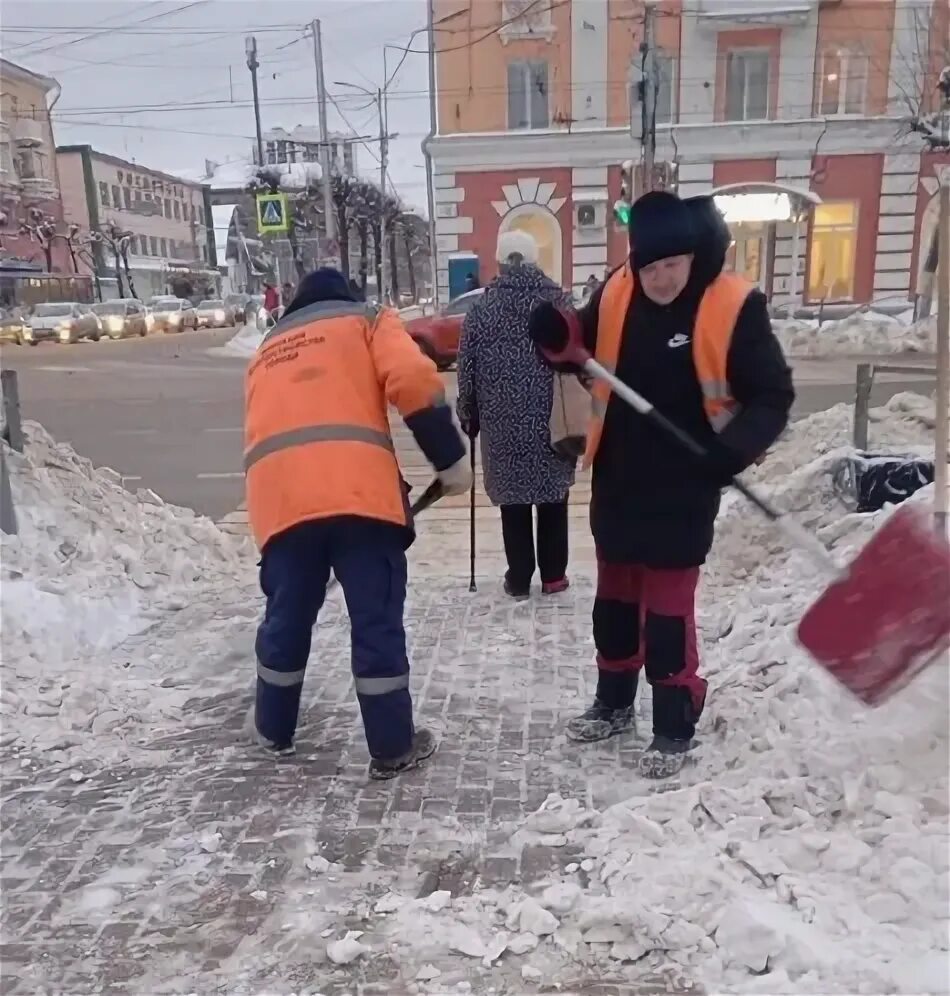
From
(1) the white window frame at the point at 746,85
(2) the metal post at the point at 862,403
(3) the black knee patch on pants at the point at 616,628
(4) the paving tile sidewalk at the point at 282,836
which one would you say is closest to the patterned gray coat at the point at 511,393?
(4) the paving tile sidewalk at the point at 282,836

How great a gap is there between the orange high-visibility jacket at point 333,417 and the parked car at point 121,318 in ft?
113

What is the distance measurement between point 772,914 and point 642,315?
5.70ft

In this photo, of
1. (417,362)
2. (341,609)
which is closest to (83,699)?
(341,609)

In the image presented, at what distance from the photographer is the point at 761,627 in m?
3.91

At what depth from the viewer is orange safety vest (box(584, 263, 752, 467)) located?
2840mm

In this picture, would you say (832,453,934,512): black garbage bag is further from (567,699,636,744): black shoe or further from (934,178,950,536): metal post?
(567,699,636,744): black shoe

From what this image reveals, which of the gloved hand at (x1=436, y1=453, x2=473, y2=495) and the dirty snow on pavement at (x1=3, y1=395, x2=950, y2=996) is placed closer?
the dirty snow on pavement at (x1=3, y1=395, x2=950, y2=996)

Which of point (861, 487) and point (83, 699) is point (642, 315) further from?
point (83, 699)

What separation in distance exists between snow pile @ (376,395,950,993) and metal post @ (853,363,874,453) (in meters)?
2.61

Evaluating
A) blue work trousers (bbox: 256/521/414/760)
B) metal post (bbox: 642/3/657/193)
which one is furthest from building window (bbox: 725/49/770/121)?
blue work trousers (bbox: 256/521/414/760)

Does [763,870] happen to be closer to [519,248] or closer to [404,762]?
[404,762]

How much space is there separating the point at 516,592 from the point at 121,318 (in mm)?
34516

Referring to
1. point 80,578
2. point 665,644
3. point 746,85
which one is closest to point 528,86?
point 746,85

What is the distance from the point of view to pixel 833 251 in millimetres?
25016
